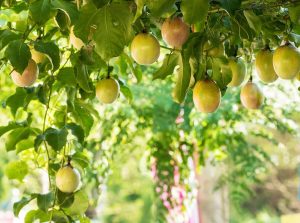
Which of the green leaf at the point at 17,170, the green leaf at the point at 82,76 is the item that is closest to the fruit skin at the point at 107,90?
the green leaf at the point at 82,76

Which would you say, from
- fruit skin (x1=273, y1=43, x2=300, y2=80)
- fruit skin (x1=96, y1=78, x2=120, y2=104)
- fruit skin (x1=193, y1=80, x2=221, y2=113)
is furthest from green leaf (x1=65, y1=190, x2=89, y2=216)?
fruit skin (x1=273, y1=43, x2=300, y2=80)

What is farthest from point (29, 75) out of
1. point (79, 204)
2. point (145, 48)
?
point (79, 204)

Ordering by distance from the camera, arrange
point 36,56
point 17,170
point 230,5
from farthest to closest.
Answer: point 17,170 → point 36,56 → point 230,5

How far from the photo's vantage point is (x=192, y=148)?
86.7 inches

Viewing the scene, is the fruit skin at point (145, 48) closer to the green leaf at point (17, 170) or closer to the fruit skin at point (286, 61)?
the fruit skin at point (286, 61)

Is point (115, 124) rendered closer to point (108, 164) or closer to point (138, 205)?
point (108, 164)

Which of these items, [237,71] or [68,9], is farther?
[237,71]

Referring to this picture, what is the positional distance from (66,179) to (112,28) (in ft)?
1.08

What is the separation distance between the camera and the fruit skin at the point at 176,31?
795 millimetres

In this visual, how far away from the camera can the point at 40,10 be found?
743mm

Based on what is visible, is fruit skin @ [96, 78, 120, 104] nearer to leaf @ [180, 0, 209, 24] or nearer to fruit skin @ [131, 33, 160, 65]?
fruit skin @ [131, 33, 160, 65]

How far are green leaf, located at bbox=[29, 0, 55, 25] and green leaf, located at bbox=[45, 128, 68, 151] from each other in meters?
0.25

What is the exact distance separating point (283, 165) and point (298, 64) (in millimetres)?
5458

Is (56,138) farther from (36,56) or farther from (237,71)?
(237,71)
